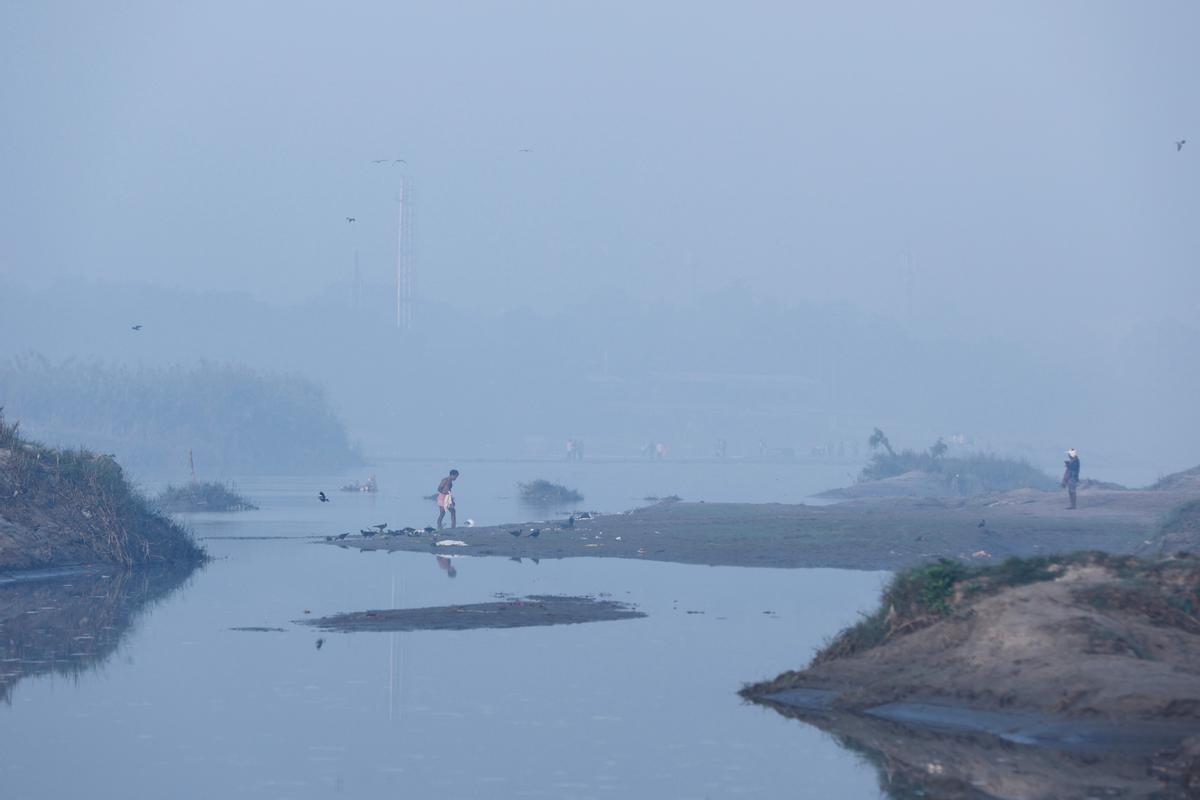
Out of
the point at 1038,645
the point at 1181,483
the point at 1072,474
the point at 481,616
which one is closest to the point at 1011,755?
the point at 1038,645

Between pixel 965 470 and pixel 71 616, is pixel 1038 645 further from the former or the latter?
pixel 965 470

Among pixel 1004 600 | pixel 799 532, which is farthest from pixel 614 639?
pixel 799 532

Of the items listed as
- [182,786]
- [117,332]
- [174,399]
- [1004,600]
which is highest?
[117,332]

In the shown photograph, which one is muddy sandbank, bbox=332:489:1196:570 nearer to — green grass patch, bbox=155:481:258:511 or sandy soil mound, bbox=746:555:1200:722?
sandy soil mound, bbox=746:555:1200:722

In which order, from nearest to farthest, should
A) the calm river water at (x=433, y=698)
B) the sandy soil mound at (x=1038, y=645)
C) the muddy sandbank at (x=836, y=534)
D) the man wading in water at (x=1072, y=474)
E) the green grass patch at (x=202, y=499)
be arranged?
the calm river water at (x=433, y=698) < the sandy soil mound at (x=1038, y=645) < the muddy sandbank at (x=836, y=534) < the man wading in water at (x=1072, y=474) < the green grass patch at (x=202, y=499)

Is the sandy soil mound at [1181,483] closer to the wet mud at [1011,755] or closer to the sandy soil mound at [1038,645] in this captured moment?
the sandy soil mound at [1038,645]

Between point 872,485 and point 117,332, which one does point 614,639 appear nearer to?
point 872,485

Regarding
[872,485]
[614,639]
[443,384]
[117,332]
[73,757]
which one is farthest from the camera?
[117,332]

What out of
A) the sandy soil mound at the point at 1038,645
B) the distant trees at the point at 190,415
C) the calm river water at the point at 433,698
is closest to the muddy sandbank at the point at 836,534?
the calm river water at the point at 433,698

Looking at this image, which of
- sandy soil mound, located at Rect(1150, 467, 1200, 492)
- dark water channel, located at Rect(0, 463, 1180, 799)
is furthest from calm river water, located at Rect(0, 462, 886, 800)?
sandy soil mound, located at Rect(1150, 467, 1200, 492)

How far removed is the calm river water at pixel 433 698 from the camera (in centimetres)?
1451

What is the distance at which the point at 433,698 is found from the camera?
18.1m

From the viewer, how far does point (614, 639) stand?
2280 centimetres

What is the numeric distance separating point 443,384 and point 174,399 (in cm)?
4356
